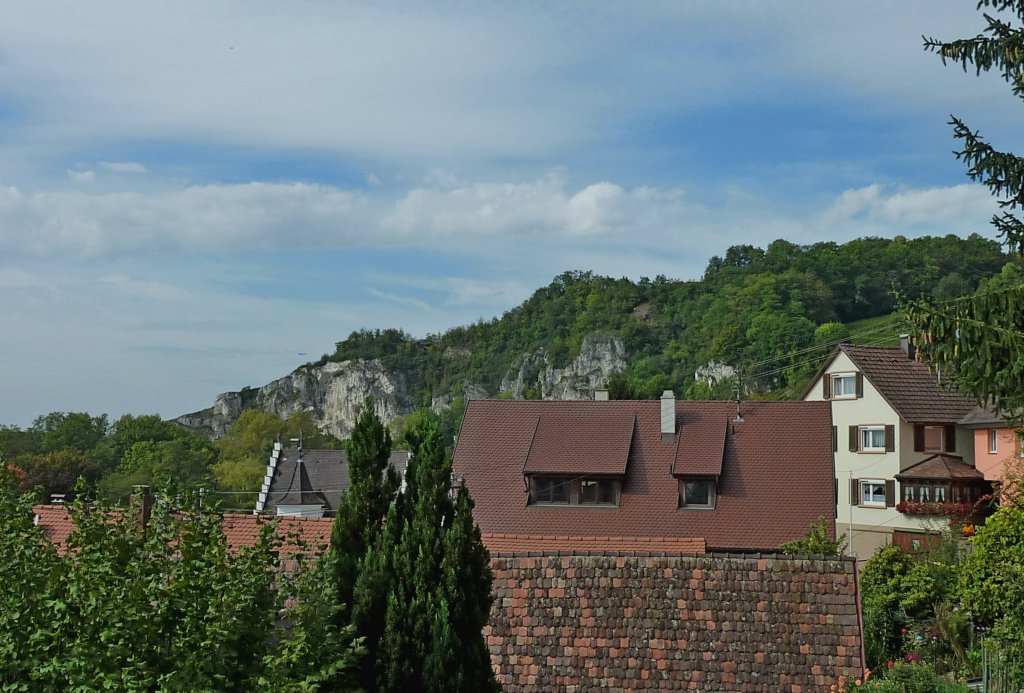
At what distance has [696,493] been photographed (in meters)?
28.8

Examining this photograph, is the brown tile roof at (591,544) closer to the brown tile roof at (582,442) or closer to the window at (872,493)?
the brown tile roof at (582,442)

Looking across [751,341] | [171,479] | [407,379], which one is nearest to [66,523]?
[171,479]

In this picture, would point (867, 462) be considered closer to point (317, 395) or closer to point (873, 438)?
point (873, 438)

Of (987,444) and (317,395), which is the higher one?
(317,395)

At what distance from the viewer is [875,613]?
69.4 ft

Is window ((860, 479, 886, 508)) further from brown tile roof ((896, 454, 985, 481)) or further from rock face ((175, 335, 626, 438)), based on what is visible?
rock face ((175, 335, 626, 438))

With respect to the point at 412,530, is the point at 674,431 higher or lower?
higher

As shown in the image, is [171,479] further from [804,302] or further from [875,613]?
[804,302]

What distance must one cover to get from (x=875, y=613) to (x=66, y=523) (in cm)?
1602

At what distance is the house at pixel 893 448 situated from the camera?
136 feet

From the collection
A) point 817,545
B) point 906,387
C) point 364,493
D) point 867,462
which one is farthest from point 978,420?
point 364,493

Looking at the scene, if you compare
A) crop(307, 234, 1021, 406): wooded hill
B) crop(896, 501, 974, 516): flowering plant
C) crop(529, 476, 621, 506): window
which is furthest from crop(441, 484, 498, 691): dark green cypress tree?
crop(307, 234, 1021, 406): wooded hill

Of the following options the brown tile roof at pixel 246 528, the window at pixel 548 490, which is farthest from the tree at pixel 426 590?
the window at pixel 548 490

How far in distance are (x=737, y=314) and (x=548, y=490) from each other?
7623 cm
